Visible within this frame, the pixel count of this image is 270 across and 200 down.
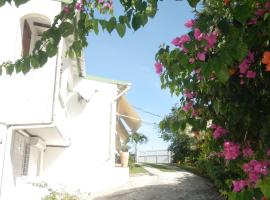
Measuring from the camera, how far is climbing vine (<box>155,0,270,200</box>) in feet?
13.2

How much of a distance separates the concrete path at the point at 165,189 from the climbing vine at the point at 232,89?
1182 centimetres

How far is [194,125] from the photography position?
4.99 meters

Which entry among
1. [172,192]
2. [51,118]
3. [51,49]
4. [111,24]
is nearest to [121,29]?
[111,24]

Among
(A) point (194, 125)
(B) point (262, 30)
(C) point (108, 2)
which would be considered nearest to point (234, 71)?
(B) point (262, 30)

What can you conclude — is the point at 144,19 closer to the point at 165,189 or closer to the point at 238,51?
the point at 238,51

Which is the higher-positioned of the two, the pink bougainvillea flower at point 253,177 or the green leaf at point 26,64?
the green leaf at point 26,64

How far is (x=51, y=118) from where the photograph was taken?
12914 mm

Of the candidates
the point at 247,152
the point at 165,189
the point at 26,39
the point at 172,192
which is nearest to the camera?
the point at 247,152

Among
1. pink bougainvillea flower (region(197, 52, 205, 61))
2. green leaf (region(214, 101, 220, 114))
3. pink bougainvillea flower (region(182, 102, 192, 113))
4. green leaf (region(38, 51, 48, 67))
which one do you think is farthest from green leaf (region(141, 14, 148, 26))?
pink bougainvillea flower (region(182, 102, 192, 113))

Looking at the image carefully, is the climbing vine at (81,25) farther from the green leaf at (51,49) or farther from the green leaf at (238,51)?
the green leaf at (238,51)

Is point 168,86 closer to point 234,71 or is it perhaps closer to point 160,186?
point 234,71

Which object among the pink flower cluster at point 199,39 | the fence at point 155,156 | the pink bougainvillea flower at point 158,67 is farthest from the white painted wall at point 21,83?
the fence at point 155,156

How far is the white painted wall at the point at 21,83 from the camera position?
12742mm

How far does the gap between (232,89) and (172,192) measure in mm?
13486
